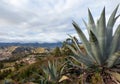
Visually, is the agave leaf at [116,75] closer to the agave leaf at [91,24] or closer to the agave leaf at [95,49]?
the agave leaf at [95,49]

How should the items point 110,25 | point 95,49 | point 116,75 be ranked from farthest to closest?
point 110,25 → point 95,49 → point 116,75

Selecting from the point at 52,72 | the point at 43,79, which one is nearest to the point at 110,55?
the point at 52,72

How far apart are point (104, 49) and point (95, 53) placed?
7.0 inches

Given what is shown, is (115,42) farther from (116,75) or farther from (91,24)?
(116,75)

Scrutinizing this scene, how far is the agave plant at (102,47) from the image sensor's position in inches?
178

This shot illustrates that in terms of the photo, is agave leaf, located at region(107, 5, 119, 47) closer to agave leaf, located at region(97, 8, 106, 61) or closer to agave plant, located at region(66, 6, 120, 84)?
agave plant, located at region(66, 6, 120, 84)

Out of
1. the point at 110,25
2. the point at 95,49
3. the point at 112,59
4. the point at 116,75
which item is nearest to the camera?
the point at 116,75

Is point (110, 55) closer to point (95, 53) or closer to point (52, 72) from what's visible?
point (95, 53)

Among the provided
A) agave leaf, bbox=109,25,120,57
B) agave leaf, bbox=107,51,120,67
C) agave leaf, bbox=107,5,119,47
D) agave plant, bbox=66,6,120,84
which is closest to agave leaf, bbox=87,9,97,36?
agave plant, bbox=66,6,120,84

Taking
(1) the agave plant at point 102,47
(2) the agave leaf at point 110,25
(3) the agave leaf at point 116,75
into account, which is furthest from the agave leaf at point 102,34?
(3) the agave leaf at point 116,75

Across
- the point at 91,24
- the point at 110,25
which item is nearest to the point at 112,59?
the point at 110,25

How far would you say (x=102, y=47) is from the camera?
4684 millimetres

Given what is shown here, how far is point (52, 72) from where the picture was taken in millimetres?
15938

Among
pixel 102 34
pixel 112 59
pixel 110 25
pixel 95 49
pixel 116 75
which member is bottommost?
pixel 116 75
